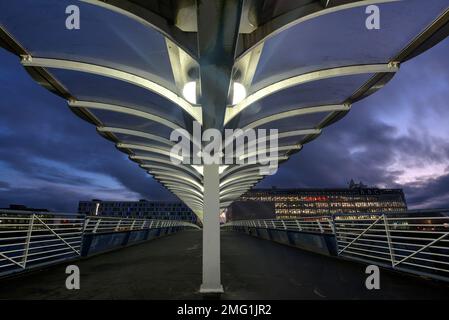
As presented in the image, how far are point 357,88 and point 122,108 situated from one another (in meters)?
6.22

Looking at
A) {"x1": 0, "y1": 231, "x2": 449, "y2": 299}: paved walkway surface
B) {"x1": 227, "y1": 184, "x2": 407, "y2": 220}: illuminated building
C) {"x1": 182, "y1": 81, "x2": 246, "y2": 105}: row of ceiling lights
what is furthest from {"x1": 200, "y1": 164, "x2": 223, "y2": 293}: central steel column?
{"x1": 227, "y1": 184, "x2": 407, "y2": 220}: illuminated building

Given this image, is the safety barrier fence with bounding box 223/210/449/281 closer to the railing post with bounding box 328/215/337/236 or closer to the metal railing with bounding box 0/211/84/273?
the railing post with bounding box 328/215/337/236

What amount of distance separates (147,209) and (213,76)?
173686mm

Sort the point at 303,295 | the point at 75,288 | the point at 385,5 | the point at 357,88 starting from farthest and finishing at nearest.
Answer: the point at 357,88 → the point at 75,288 → the point at 303,295 → the point at 385,5

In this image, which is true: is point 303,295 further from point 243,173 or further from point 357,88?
point 243,173

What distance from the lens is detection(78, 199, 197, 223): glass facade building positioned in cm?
16356

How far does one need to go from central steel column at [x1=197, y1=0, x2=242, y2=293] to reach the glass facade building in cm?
16436

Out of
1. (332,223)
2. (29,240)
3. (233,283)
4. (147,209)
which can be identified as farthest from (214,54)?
(147,209)

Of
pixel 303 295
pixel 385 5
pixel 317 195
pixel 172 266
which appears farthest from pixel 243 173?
pixel 317 195

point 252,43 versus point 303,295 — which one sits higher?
point 252,43

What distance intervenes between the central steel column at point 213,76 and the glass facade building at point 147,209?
164362 millimetres

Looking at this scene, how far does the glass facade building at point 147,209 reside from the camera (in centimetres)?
16356

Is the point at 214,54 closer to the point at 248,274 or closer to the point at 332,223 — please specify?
the point at 248,274
